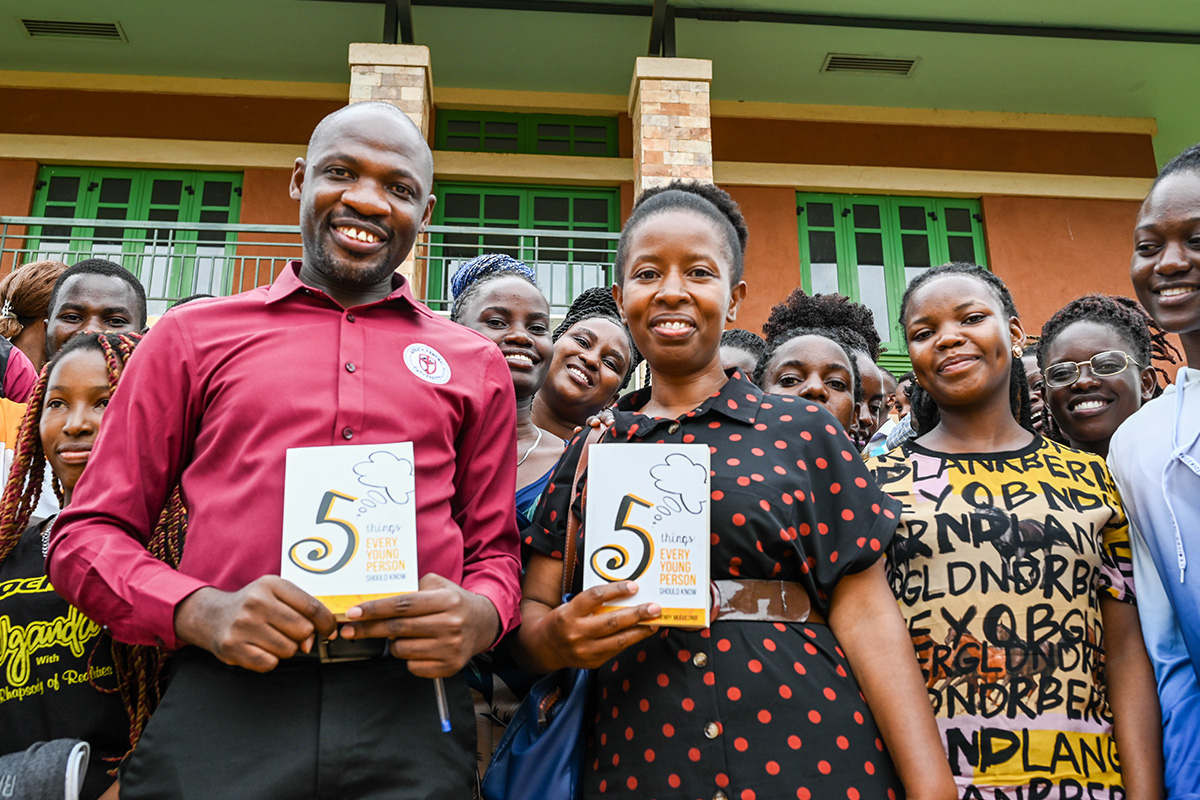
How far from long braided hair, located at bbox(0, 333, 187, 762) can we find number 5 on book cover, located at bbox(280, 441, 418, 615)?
1.55 feet

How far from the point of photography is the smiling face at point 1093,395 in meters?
3.04

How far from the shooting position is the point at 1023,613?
200cm

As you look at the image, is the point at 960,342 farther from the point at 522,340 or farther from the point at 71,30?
the point at 71,30

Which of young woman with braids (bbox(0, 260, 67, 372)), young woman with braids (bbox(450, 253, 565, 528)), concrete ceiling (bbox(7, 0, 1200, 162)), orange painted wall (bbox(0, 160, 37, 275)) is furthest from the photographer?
orange painted wall (bbox(0, 160, 37, 275))

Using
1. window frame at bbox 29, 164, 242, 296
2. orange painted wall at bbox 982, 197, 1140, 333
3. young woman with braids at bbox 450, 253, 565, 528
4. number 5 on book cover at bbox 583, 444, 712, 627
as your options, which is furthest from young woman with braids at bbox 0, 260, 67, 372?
orange painted wall at bbox 982, 197, 1140, 333

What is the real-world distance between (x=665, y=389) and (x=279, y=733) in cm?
106

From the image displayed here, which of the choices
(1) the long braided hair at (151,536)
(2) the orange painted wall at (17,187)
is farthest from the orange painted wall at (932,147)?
(1) the long braided hair at (151,536)

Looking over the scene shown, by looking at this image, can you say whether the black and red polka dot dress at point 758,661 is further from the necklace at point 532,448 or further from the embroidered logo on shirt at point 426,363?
the necklace at point 532,448

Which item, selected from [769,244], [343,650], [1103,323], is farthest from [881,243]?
[343,650]

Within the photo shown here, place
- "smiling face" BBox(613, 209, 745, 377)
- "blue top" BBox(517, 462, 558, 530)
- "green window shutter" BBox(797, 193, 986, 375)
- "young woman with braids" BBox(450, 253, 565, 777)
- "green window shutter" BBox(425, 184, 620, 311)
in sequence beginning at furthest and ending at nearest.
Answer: "green window shutter" BBox(797, 193, 986, 375)
"green window shutter" BBox(425, 184, 620, 311)
"young woman with braids" BBox(450, 253, 565, 777)
"blue top" BBox(517, 462, 558, 530)
"smiling face" BBox(613, 209, 745, 377)

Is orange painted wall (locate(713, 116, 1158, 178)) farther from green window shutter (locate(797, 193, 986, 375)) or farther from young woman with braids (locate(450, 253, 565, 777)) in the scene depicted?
young woman with braids (locate(450, 253, 565, 777))

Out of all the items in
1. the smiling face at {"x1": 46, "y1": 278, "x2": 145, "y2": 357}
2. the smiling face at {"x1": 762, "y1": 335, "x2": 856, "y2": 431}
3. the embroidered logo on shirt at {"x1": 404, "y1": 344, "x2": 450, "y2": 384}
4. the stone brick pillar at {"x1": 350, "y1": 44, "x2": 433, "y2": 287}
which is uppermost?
the stone brick pillar at {"x1": 350, "y1": 44, "x2": 433, "y2": 287}

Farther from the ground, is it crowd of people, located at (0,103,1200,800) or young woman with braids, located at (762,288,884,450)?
young woman with braids, located at (762,288,884,450)

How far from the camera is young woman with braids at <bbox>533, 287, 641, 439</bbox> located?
3.16m
